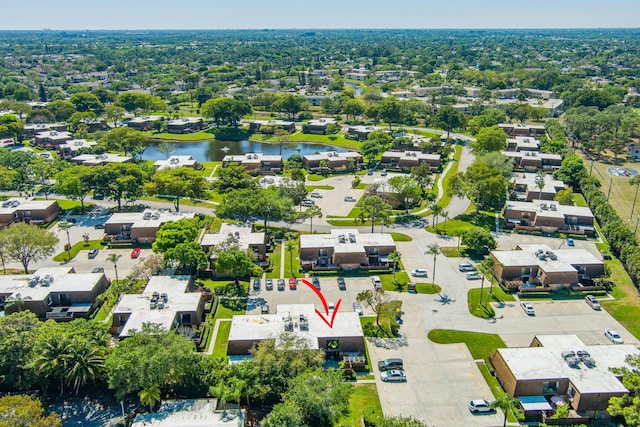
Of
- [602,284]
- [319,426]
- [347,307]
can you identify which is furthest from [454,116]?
[319,426]

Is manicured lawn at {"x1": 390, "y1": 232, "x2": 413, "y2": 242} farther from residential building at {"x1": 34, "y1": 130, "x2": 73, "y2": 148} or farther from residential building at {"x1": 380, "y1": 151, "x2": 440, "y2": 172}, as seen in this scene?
residential building at {"x1": 34, "y1": 130, "x2": 73, "y2": 148}

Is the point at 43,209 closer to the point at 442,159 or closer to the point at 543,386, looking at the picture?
the point at 543,386

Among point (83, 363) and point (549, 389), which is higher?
point (83, 363)

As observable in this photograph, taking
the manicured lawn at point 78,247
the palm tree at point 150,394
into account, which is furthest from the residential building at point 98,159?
the palm tree at point 150,394

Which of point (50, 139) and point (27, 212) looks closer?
point (27, 212)

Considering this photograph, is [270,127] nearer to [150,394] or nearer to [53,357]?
[53,357]

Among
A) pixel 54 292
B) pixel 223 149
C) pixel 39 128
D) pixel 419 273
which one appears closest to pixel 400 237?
pixel 419 273

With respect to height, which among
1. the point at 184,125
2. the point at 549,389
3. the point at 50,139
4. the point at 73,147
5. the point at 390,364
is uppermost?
the point at 184,125

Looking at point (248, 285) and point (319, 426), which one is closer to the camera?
point (319, 426)
